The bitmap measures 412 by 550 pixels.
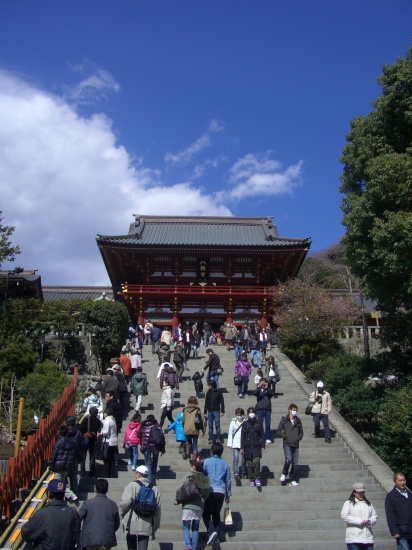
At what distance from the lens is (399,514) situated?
656 cm

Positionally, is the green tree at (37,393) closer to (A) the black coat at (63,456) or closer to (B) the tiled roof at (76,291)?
(A) the black coat at (63,456)

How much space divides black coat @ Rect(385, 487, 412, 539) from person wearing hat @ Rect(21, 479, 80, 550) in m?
3.94

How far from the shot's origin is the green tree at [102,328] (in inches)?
821

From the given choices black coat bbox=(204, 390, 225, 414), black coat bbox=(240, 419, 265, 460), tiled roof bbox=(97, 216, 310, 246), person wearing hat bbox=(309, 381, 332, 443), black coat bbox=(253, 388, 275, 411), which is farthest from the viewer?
tiled roof bbox=(97, 216, 310, 246)

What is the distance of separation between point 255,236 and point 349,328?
1341 centimetres

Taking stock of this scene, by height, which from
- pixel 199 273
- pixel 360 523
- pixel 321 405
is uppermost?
pixel 199 273

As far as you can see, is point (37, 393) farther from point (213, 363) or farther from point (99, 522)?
point (99, 522)

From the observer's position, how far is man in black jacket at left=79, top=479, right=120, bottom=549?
5.78m

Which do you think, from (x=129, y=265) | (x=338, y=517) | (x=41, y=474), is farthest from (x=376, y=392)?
(x=129, y=265)

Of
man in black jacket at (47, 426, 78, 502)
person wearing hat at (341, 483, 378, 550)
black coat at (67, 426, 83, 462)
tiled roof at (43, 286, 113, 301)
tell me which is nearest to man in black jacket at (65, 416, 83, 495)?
black coat at (67, 426, 83, 462)

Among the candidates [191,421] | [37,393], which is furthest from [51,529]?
[37,393]

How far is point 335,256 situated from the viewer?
54.7 m

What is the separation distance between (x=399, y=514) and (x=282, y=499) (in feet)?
10.4

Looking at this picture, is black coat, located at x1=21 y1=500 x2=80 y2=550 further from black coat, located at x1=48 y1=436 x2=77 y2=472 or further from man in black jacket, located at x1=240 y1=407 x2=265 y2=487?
man in black jacket, located at x1=240 y1=407 x2=265 y2=487
